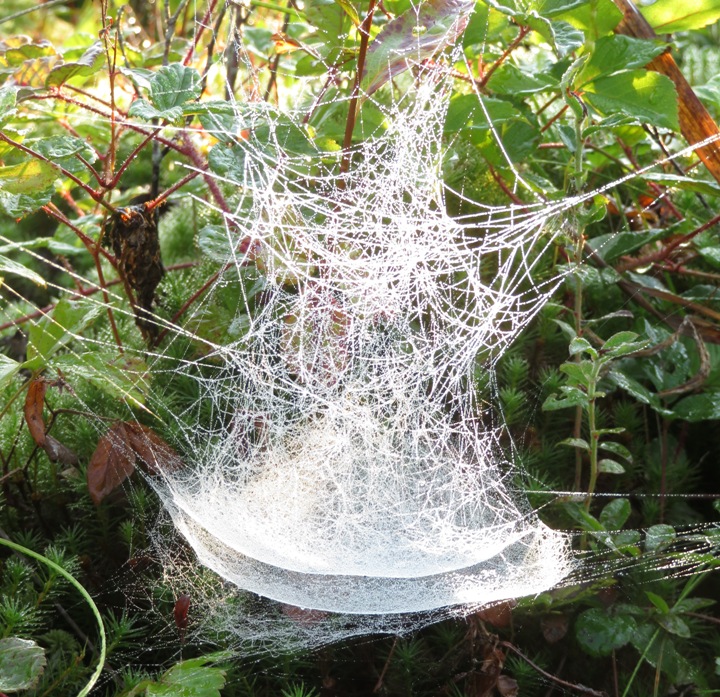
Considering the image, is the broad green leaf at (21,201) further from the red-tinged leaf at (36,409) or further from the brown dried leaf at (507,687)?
the brown dried leaf at (507,687)

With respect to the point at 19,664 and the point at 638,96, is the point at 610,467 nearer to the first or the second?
the point at 638,96

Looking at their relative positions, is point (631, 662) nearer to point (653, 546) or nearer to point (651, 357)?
point (653, 546)

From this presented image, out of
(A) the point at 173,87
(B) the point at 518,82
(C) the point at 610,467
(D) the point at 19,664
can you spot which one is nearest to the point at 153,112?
(A) the point at 173,87

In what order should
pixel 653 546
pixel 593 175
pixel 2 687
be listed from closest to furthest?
pixel 2 687, pixel 653 546, pixel 593 175

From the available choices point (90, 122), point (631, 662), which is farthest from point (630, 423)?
point (90, 122)

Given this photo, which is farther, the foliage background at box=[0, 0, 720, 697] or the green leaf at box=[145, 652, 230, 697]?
the foliage background at box=[0, 0, 720, 697]

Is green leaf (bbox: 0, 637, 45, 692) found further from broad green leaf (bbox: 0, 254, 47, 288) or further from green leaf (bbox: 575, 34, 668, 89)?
green leaf (bbox: 575, 34, 668, 89)

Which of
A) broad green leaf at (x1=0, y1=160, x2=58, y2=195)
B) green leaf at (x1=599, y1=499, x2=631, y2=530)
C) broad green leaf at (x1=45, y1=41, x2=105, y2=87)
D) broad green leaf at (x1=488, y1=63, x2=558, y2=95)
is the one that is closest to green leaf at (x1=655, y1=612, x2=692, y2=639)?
green leaf at (x1=599, y1=499, x2=631, y2=530)
